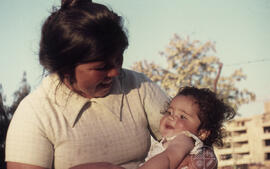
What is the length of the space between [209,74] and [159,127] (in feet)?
29.4

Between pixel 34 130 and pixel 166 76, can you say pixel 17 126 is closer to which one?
pixel 34 130

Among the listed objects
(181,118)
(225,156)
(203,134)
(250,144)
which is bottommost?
(225,156)

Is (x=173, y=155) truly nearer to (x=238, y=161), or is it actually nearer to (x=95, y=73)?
(x=95, y=73)

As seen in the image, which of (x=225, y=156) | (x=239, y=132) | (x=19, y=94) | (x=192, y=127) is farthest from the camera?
(x=239, y=132)

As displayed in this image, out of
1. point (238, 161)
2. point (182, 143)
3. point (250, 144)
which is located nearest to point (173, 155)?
point (182, 143)

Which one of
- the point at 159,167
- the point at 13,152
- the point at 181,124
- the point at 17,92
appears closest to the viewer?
the point at 159,167

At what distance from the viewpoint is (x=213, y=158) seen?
249cm

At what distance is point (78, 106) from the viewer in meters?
2.47

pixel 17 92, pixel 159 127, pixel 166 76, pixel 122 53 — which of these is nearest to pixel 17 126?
pixel 122 53

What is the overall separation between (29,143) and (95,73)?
1.95 feet

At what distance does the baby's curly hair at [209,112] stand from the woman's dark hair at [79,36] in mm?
768

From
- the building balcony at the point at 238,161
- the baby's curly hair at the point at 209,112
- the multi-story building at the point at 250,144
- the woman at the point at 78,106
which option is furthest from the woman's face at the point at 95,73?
the multi-story building at the point at 250,144

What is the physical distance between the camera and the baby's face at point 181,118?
2682 millimetres

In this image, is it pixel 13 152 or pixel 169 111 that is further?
pixel 169 111
